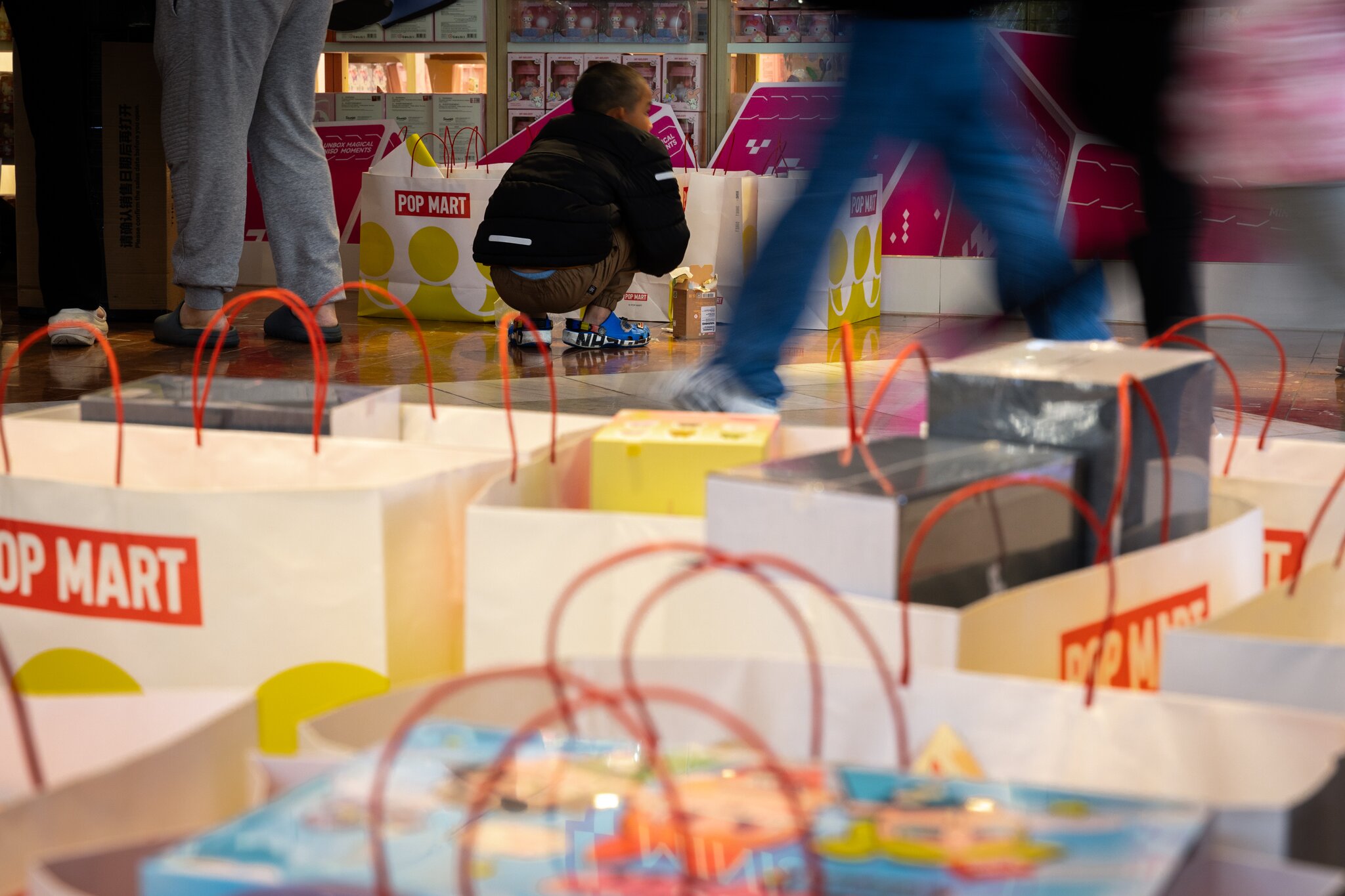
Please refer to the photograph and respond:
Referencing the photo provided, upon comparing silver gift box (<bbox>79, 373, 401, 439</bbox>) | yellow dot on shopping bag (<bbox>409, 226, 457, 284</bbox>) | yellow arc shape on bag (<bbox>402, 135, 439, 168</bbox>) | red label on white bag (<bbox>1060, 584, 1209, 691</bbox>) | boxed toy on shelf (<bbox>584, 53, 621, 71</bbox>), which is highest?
boxed toy on shelf (<bbox>584, 53, 621, 71</bbox>)

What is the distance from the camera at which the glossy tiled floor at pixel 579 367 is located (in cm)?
279

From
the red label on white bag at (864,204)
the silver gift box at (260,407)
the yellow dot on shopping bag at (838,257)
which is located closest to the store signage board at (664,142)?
the red label on white bag at (864,204)

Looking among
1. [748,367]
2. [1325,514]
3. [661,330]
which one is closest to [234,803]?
[1325,514]

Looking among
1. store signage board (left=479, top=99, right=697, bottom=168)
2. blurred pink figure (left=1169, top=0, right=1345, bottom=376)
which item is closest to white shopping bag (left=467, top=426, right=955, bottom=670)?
blurred pink figure (left=1169, top=0, right=1345, bottom=376)

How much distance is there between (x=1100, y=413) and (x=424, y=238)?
3.41 meters

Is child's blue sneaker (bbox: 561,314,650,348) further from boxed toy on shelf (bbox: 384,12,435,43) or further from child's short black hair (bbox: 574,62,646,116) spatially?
boxed toy on shelf (bbox: 384,12,435,43)

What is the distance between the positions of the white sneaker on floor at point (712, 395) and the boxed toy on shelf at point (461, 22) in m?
3.91

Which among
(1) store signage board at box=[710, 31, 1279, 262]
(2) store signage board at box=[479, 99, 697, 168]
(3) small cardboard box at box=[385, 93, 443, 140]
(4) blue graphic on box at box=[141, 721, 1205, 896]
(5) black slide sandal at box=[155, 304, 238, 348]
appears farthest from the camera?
(3) small cardboard box at box=[385, 93, 443, 140]

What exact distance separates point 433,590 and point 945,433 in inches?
15.2

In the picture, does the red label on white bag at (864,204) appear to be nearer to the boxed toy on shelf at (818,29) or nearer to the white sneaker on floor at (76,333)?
the boxed toy on shelf at (818,29)

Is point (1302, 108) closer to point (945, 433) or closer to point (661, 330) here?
point (945, 433)

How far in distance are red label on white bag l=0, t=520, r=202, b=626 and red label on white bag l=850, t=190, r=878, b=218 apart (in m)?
3.45

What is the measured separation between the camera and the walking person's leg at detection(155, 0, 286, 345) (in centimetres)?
294

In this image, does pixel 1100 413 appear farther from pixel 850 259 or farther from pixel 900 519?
pixel 850 259
